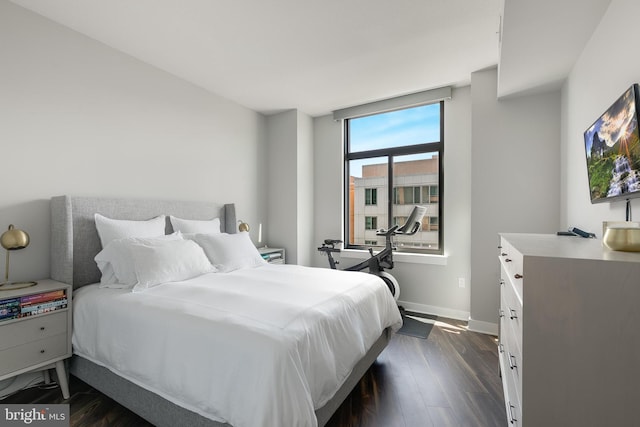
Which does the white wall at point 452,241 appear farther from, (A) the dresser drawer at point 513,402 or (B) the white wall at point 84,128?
(B) the white wall at point 84,128

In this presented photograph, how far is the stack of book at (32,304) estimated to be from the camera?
1701 millimetres

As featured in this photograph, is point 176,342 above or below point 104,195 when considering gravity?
below

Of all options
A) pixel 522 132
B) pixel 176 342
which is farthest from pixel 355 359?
pixel 522 132

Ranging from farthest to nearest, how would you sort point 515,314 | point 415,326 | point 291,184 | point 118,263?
point 291,184
point 415,326
point 118,263
point 515,314

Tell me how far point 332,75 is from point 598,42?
2.16 metres

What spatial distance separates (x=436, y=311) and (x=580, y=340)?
287cm

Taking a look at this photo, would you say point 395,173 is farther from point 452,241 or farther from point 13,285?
point 13,285

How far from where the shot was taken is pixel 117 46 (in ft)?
8.55

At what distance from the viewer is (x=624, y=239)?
1093mm

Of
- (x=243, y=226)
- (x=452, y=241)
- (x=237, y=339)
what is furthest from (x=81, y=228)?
(x=452, y=241)

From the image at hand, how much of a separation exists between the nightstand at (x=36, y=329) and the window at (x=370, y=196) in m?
3.45

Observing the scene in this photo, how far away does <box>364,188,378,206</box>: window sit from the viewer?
4.23 metres

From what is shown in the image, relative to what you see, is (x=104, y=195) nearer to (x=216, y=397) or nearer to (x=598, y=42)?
(x=216, y=397)

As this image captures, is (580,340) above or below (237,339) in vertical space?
above
